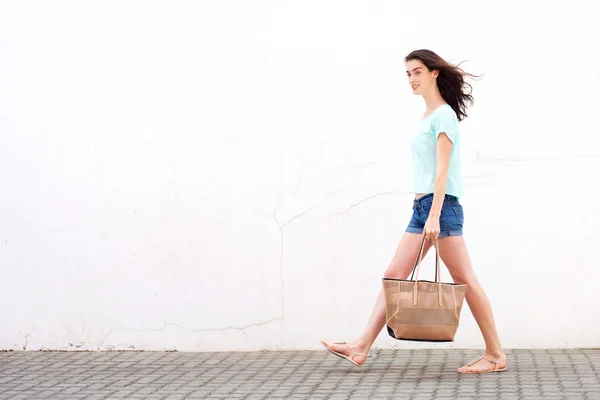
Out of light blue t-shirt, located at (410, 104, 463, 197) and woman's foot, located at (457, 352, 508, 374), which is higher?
light blue t-shirt, located at (410, 104, 463, 197)

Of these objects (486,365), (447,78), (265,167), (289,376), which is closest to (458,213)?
(447,78)

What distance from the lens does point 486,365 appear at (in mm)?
5902

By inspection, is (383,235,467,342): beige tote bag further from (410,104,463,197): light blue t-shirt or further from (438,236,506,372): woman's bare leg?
(410,104,463,197): light blue t-shirt

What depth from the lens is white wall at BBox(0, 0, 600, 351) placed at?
6.50 m

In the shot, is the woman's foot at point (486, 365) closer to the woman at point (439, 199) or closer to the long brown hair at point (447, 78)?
the woman at point (439, 199)

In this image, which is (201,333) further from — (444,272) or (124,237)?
(444,272)

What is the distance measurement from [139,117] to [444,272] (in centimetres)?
212

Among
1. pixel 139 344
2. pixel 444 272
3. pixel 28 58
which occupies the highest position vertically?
pixel 28 58

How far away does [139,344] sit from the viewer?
701 cm

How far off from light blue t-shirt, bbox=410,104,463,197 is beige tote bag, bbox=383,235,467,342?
455 millimetres

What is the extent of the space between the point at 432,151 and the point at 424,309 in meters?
0.83


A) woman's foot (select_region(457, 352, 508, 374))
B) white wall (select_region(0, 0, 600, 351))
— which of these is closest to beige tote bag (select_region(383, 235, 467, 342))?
woman's foot (select_region(457, 352, 508, 374))

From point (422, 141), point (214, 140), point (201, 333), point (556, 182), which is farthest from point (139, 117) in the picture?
point (556, 182)

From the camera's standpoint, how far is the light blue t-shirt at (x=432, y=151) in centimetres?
569
